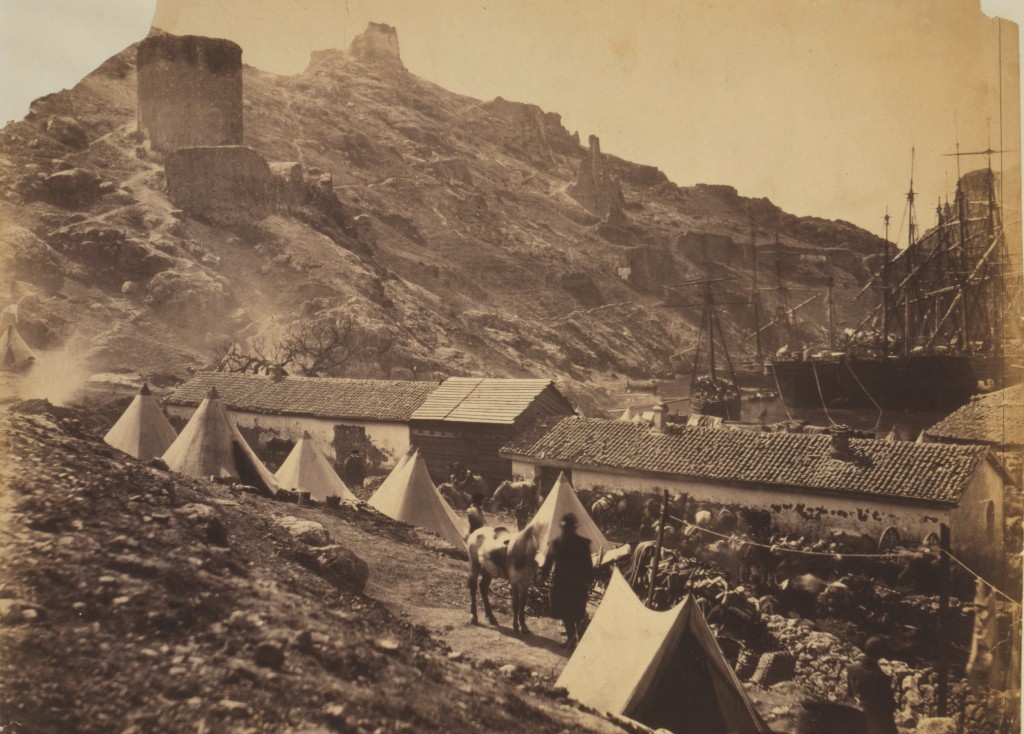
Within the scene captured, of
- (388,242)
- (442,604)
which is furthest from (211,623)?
(388,242)

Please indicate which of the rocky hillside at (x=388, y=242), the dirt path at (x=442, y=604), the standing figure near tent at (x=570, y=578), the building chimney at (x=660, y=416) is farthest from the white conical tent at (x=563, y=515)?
the building chimney at (x=660, y=416)

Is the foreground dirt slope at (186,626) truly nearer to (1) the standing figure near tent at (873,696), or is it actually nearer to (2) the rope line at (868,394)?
(1) the standing figure near tent at (873,696)

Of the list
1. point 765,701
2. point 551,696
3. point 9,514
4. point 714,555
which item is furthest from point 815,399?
point 9,514

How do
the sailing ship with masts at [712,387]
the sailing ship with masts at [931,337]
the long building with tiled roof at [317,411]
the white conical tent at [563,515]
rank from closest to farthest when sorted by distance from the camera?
1. the white conical tent at [563,515]
2. the long building with tiled roof at [317,411]
3. the sailing ship with masts at [931,337]
4. the sailing ship with masts at [712,387]

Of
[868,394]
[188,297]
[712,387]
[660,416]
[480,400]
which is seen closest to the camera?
[480,400]

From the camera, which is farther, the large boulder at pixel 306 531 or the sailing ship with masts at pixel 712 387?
the sailing ship with masts at pixel 712 387

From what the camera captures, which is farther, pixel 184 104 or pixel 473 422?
pixel 184 104

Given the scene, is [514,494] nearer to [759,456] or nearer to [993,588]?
[759,456]
